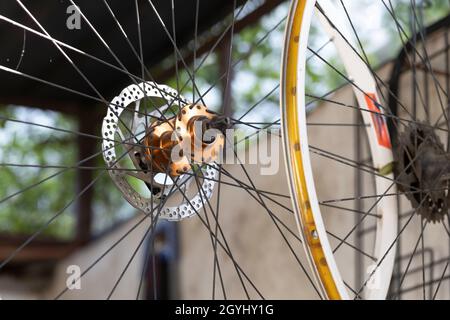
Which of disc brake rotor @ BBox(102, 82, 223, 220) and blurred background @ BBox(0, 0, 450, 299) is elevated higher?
blurred background @ BBox(0, 0, 450, 299)

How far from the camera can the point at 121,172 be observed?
2828mm

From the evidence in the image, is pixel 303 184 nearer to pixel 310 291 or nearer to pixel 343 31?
pixel 343 31

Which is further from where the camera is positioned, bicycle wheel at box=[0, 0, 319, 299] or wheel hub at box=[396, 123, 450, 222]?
bicycle wheel at box=[0, 0, 319, 299]

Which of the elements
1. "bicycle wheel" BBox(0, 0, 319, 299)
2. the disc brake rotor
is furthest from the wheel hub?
the disc brake rotor

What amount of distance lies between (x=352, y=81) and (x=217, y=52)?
2616 mm

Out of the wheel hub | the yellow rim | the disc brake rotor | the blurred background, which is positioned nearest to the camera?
the yellow rim

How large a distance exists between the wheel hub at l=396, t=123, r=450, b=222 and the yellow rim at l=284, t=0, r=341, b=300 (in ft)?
2.47

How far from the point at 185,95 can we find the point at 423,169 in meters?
2.97

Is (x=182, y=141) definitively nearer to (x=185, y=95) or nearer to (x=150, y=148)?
(x=150, y=148)

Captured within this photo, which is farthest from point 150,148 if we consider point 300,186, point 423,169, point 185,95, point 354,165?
point 185,95

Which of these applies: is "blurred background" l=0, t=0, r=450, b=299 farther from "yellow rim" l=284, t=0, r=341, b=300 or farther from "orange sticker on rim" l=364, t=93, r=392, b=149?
"yellow rim" l=284, t=0, r=341, b=300

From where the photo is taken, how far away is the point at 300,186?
8.26 ft

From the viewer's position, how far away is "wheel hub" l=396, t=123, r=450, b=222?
3236 millimetres
